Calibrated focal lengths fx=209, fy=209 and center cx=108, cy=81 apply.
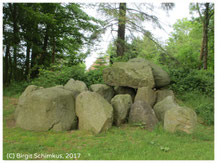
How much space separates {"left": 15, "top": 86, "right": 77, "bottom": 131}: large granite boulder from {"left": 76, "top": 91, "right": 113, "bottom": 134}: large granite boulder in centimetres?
A: 34

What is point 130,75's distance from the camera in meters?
8.23

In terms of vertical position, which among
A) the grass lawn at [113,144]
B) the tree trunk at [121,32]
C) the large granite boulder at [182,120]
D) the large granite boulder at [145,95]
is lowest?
the grass lawn at [113,144]

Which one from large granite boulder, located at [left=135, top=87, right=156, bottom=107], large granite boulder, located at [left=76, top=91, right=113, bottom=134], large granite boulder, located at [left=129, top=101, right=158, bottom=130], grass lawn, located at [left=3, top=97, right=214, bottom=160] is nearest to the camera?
grass lawn, located at [left=3, top=97, right=214, bottom=160]

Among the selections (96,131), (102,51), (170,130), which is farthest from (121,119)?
(102,51)

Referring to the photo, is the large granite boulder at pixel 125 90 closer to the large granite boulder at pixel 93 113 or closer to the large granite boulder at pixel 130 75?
the large granite boulder at pixel 130 75

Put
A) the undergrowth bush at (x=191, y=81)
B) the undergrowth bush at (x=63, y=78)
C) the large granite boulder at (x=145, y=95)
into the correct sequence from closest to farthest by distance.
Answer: the large granite boulder at (x=145, y=95), the undergrowth bush at (x=191, y=81), the undergrowth bush at (x=63, y=78)

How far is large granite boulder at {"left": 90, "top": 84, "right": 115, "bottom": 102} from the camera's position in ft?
28.3

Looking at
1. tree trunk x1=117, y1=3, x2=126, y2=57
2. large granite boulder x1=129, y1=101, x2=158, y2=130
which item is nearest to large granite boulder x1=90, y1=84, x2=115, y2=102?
large granite boulder x1=129, y1=101, x2=158, y2=130

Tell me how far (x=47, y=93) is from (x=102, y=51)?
728cm

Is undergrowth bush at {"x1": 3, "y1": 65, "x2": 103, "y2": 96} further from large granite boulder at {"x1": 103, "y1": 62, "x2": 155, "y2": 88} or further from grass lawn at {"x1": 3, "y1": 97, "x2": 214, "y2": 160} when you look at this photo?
grass lawn at {"x1": 3, "y1": 97, "x2": 214, "y2": 160}

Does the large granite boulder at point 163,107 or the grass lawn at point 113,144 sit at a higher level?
the large granite boulder at point 163,107

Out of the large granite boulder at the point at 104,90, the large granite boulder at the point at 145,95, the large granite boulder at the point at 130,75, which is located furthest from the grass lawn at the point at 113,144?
the large granite boulder at the point at 104,90

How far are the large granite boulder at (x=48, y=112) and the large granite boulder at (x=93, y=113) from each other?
34cm

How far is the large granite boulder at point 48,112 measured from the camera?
6062 millimetres
